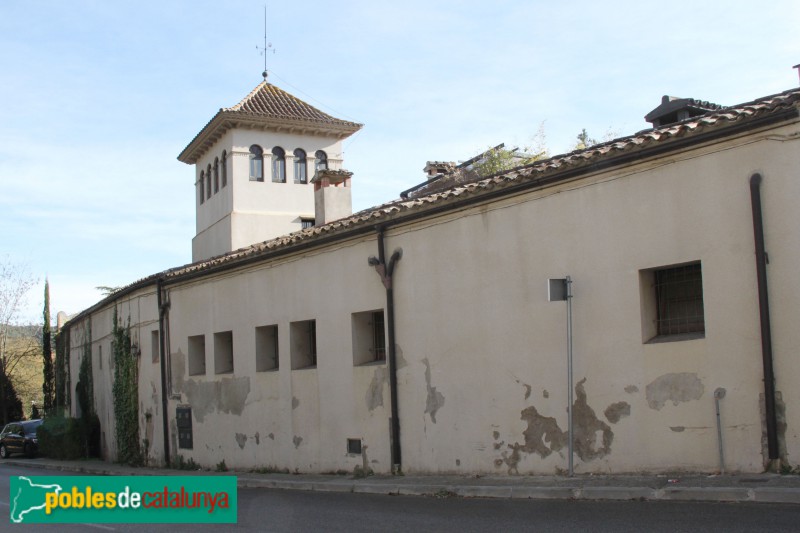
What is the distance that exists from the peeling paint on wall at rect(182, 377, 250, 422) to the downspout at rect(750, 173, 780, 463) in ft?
40.1

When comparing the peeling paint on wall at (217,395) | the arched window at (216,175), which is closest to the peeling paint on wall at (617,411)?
the peeling paint on wall at (217,395)

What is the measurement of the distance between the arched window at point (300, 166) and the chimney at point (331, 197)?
985 centimetres

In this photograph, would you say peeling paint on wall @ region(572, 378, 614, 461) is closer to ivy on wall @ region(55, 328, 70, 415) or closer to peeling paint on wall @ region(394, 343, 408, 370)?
peeling paint on wall @ region(394, 343, 408, 370)

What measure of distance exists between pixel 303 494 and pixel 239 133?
20234mm

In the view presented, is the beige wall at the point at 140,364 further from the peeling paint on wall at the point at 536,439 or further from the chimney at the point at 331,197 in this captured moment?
the peeling paint on wall at the point at 536,439

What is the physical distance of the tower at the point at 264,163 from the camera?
104ft

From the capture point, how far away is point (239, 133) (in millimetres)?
31891

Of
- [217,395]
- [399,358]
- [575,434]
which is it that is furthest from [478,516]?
[217,395]

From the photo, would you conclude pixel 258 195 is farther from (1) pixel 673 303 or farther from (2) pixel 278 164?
(1) pixel 673 303

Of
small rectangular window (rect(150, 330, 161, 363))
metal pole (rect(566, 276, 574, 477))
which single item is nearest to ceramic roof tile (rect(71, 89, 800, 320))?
metal pole (rect(566, 276, 574, 477))

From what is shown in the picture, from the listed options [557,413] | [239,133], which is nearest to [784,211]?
[557,413]

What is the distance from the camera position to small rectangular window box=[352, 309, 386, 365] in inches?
623

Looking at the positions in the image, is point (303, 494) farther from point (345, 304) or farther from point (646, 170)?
point (646, 170)

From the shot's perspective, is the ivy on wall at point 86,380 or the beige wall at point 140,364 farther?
the ivy on wall at point 86,380
